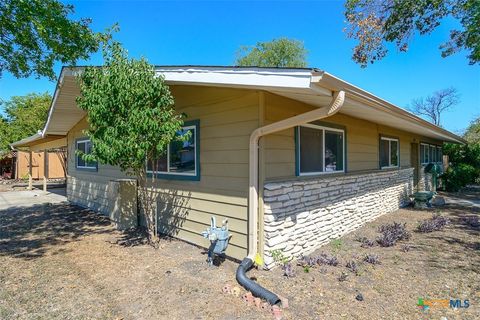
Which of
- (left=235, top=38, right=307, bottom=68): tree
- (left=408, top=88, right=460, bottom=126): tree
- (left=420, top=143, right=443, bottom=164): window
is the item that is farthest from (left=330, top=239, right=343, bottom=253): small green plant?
(left=408, top=88, right=460, bottom=126): tree

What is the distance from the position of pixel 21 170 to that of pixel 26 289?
70.1 ft

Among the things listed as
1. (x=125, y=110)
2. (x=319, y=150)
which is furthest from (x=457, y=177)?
(x=125, y=110)

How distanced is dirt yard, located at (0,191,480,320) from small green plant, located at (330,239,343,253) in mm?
17

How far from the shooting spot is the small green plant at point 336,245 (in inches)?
193

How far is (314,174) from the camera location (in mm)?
5027

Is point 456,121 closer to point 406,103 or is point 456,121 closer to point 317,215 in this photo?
point 406,103

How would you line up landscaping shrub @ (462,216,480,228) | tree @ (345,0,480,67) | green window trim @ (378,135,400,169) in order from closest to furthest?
landscaping shrub @ (462,216,480,228) < green window trim @ (378,135,400,169) < tree @ (345,0,480,67)

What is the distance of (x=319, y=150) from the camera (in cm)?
522

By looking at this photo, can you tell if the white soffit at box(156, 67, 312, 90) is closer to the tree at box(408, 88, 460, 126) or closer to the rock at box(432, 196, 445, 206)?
the rock at box(432, 196, 445, 206)

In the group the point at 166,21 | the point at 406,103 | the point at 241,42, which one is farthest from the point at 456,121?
the point at 166,21

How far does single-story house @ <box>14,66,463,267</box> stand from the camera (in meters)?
3.66

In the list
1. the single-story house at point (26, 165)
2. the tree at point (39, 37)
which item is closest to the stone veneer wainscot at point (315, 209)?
the tree at point (39, 37)

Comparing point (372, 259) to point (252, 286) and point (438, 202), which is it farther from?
point (438, 202)

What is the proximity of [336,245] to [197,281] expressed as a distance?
2693 mm
